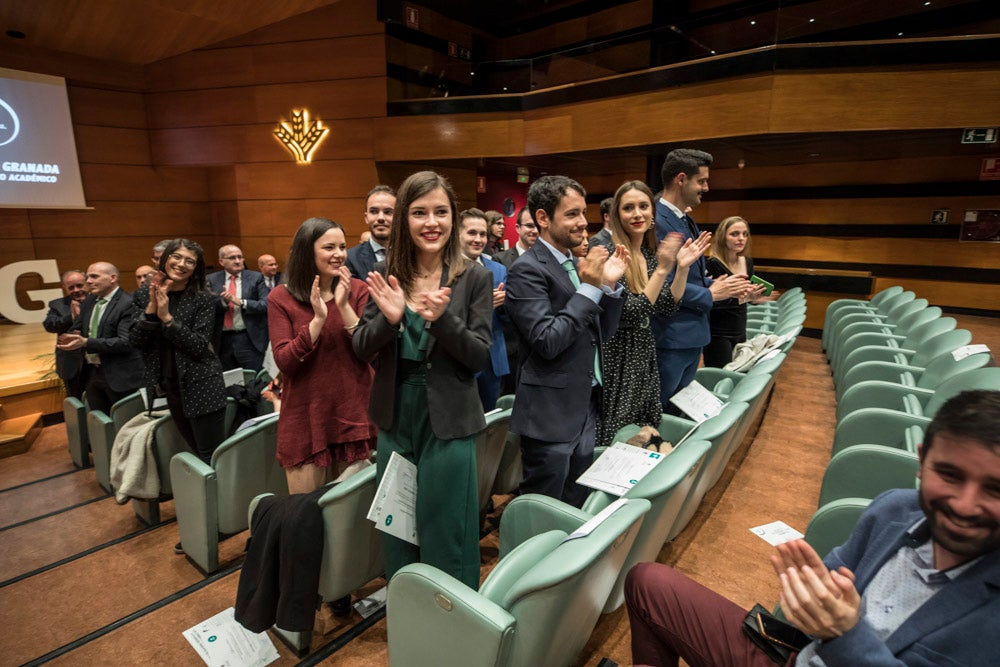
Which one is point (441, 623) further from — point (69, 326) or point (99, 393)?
point (69, 326)

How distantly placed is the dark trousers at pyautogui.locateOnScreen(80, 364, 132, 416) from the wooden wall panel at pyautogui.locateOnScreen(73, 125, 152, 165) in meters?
5.55

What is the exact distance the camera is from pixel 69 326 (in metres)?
3.62

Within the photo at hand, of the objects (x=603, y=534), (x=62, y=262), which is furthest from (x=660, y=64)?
(x=62, y=262)

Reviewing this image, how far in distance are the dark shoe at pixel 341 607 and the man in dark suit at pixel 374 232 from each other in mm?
1339

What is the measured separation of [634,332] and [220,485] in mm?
1720

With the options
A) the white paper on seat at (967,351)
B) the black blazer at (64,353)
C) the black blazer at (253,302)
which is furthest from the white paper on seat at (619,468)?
the black blazer at (64,353)

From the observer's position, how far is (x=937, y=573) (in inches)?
34.7

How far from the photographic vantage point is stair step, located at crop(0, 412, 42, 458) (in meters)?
3.65

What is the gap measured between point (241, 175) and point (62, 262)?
2.63 m

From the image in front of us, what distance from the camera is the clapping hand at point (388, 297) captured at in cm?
134

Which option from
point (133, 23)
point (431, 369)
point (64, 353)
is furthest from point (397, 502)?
point (133, 23)

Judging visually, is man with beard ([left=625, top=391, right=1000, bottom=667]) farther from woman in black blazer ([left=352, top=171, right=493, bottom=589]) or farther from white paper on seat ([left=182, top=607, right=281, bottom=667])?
white paper on seat ([left=182, top=607, right=281, bottom=667])

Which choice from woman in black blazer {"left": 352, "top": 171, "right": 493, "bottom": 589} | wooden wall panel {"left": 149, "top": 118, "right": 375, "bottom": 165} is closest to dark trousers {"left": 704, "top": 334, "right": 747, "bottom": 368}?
woman in black blazer {"left": 352, "top": 171, "right": 493, "bottom": 589}

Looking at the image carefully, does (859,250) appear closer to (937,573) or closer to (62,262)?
(937,573)
